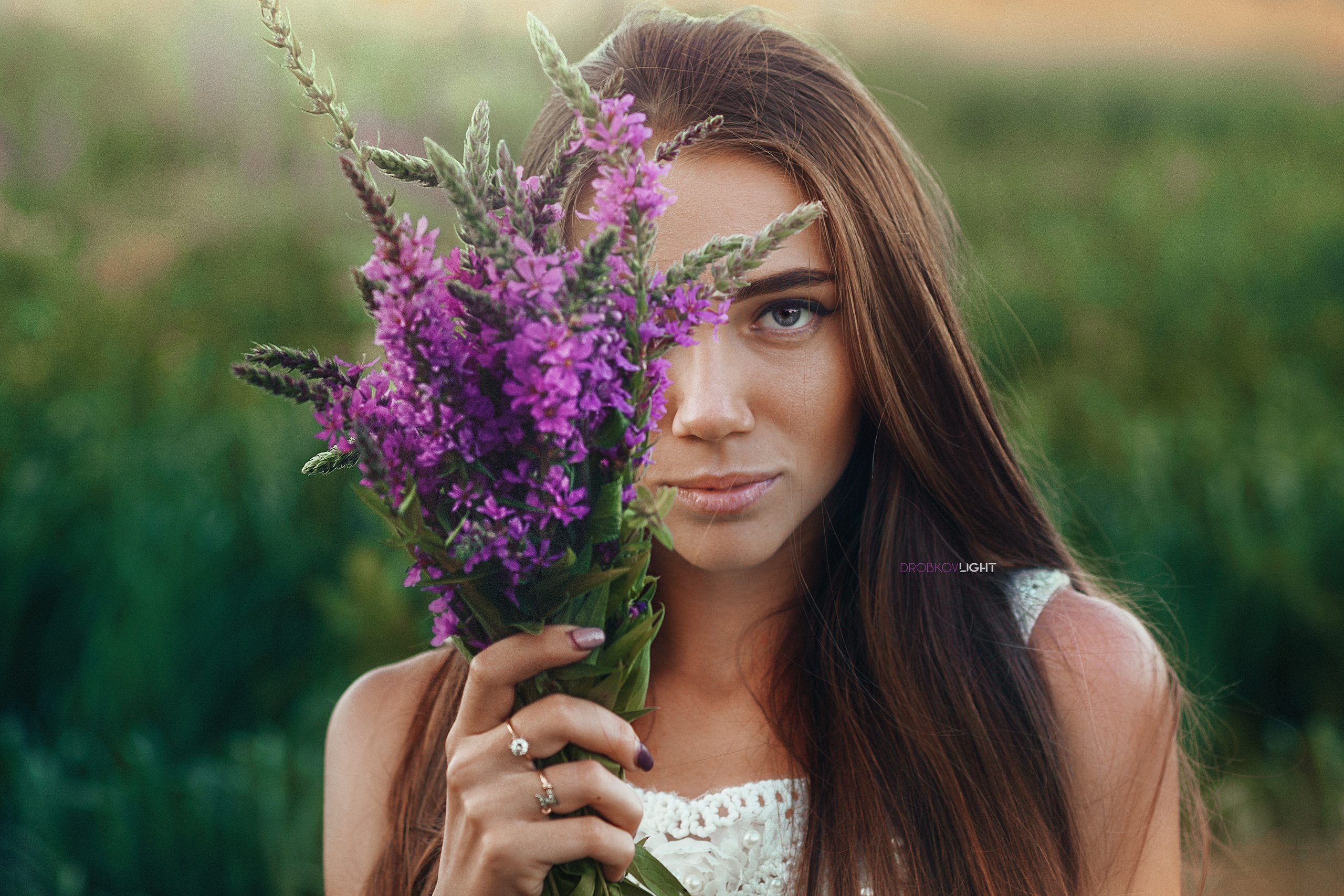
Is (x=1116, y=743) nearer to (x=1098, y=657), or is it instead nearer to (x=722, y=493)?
(x=1098, y=657)

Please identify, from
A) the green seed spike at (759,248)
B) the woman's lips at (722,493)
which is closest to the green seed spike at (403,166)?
the green seed spike at (759,248)

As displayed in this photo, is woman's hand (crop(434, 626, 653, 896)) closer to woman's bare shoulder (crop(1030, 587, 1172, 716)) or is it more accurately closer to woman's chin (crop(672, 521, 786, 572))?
woman's chin (crop(672, 521, 786, 572))

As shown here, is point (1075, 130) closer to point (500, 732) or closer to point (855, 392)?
point (855, 392)

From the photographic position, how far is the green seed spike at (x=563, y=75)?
0.70 m

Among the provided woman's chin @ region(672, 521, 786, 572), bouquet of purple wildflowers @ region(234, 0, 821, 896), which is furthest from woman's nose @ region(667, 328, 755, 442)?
bouquet of purple wildflowers @ region(234, 0, 821, 896)

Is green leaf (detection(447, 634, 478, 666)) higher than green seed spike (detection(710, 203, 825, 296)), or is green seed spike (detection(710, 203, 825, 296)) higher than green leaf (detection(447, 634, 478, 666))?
green seed spike (detection(710, 203, 825, 296))

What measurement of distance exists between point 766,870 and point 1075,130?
178 inches

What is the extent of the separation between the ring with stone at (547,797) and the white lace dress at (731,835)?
544 mm

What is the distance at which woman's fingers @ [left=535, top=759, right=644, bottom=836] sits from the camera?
847mm

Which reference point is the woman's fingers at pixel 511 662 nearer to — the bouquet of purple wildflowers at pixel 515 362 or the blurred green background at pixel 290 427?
the bouquet of purple wildflowers at pixel 515 362

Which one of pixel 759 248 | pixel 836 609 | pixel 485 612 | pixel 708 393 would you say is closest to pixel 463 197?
pixel 759 248

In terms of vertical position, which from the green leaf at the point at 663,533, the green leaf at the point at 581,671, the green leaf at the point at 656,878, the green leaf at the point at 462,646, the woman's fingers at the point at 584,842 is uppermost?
the green leaf at the point at 663,533

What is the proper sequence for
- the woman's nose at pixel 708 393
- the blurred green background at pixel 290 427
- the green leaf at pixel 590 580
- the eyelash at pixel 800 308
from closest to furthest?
the green leaf at pixel 590 580, the woman's nose at pixel 708 393, the eyelash at pixel 800 308, the blurred green background at pixel 290 427

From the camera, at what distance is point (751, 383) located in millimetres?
1229
